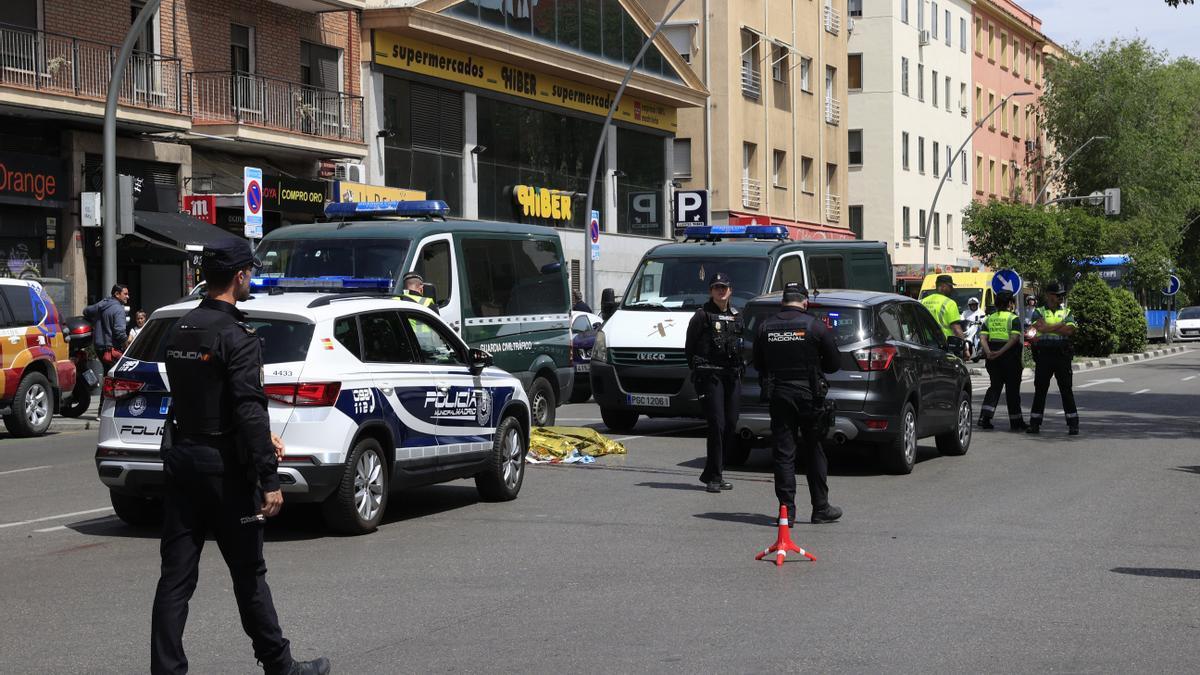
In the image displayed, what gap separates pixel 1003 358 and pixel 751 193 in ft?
101

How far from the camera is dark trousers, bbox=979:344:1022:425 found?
805 inches

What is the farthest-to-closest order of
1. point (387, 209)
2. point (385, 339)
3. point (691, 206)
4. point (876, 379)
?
point (691, 206) → point (387, 209) → point (876, 379) → point (385, 339)

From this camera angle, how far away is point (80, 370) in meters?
21.5

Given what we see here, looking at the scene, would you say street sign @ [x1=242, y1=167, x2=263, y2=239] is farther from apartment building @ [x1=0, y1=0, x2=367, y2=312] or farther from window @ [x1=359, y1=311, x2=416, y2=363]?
window @ [x1=359, y1=311, x2=416, y2=363]

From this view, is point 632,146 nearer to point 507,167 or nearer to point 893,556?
point 507,167

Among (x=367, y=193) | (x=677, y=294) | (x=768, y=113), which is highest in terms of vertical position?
(x=768, y=113)

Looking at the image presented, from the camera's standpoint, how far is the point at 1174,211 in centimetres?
7138

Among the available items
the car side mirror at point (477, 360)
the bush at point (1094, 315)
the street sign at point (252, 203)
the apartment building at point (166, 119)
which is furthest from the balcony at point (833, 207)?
the car side mirror at point (477, 360)

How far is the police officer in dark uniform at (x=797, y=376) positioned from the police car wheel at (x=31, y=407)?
10931mm

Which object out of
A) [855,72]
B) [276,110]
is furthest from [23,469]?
[855,72]

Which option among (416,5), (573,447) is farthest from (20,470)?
(416,5)

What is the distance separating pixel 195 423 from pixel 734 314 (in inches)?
319

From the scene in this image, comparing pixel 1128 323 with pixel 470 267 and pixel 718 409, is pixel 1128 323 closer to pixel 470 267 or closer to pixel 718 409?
pixel 470 267

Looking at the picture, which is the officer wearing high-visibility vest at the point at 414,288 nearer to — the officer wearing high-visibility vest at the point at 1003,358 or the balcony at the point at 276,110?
the officer wearing high-visibility vest at the point at 1003,358
